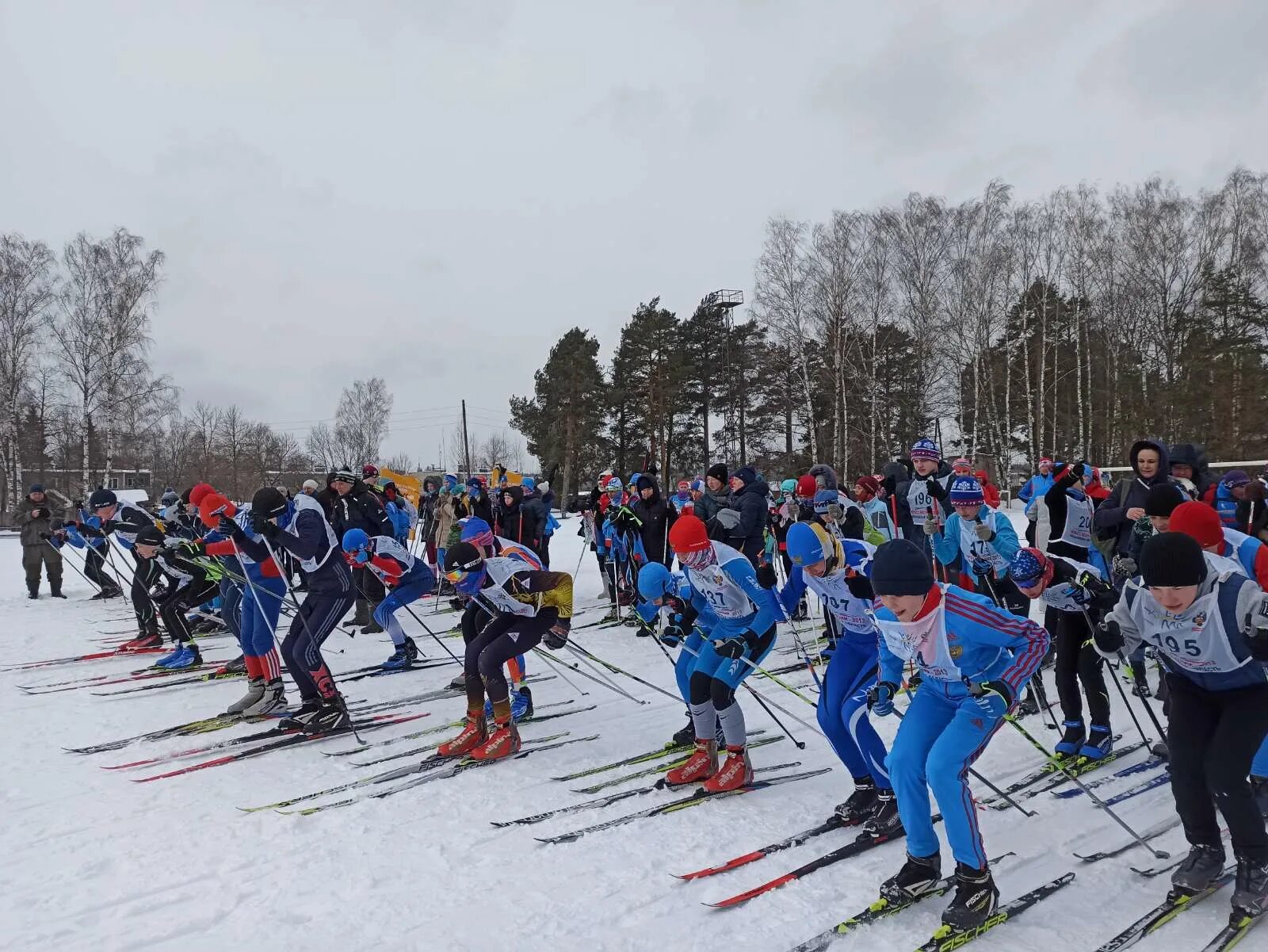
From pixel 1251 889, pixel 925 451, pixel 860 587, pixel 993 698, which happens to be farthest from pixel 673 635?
pixel 925 451

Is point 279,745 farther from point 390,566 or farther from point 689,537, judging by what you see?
point 689,537

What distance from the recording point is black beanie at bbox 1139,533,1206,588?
2922 millimetres

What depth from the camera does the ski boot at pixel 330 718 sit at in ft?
19.3

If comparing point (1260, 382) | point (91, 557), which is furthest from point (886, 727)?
point (1260, 382)

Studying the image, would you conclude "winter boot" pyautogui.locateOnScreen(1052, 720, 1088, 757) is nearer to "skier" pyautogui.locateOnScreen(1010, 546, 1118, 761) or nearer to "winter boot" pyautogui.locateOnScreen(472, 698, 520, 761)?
"skier" pyautogui.locateOnScreen(1010, 546, 1118, 761)

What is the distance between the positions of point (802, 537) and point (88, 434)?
26.3 metres

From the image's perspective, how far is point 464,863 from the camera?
3.75 meters

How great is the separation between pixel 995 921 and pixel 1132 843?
1169 mm

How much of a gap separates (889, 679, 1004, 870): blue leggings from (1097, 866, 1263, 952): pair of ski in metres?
0.50

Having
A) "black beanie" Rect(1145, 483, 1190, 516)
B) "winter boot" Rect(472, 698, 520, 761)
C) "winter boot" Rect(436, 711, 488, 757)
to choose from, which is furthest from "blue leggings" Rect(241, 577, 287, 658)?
"black beanie" Rect(1145, 483, 1190, 516)

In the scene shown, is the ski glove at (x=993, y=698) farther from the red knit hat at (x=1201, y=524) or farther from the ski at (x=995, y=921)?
the red knit hat at (x=1201, y=524)

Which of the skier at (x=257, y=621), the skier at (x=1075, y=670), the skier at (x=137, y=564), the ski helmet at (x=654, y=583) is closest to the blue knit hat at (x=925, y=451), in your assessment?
the skier at (x=1075, y=670)

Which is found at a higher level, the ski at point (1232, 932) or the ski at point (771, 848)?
the ski at point (1232, 932)

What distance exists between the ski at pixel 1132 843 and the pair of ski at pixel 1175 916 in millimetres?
401
